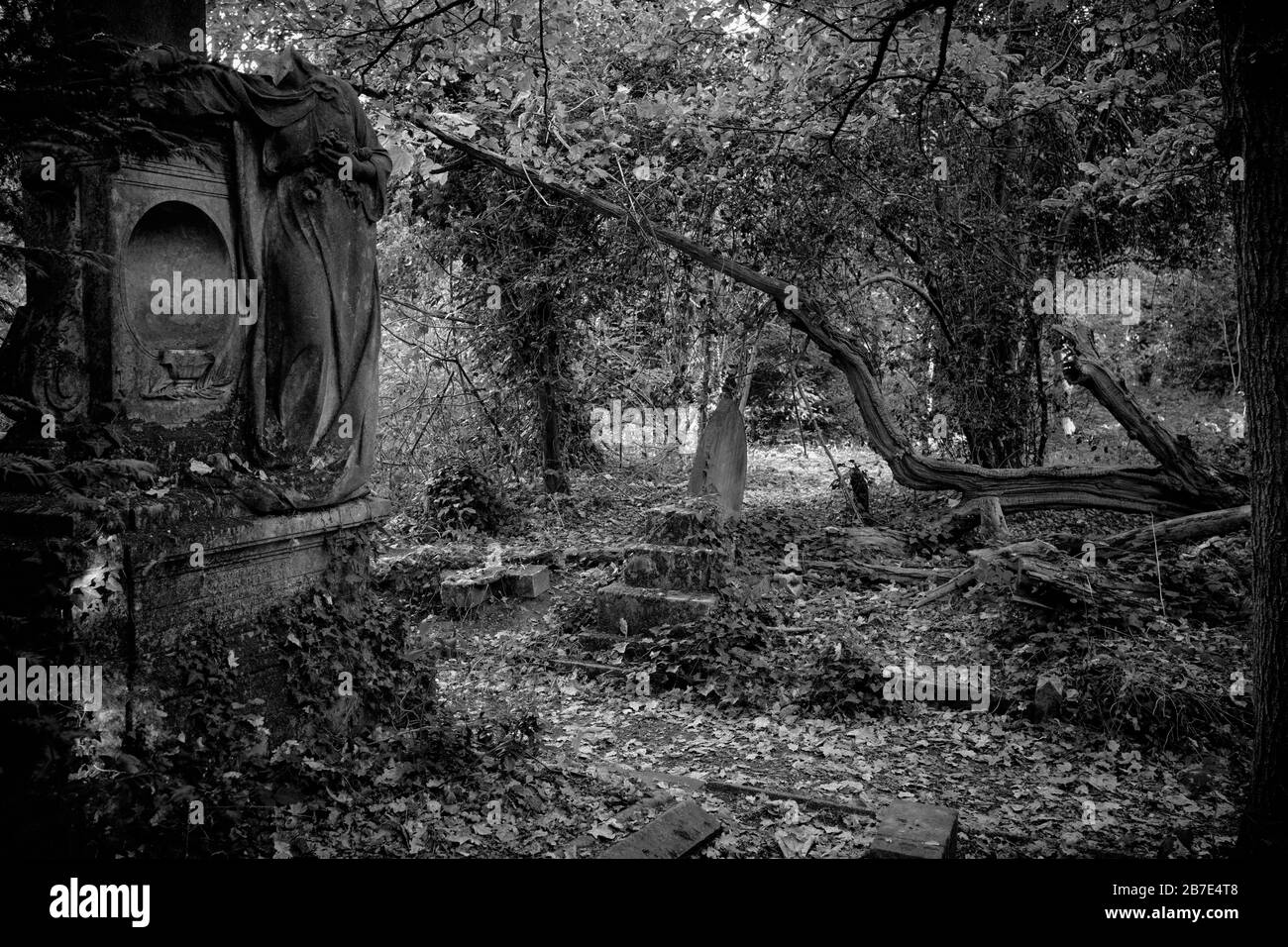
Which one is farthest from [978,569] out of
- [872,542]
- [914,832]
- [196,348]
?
[196,348]

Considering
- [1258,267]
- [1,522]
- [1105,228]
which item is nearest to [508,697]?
[1,522]

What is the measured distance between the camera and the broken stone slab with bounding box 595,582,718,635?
762cm

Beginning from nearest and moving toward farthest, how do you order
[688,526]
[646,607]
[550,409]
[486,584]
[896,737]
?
[896,737], [646,607], [688,526], [486,584], [550,409]

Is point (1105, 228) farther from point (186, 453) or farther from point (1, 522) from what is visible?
point (1, 522)

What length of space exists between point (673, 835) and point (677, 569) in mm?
3747

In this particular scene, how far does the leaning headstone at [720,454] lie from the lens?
10.1 m

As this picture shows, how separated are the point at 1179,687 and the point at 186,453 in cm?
621

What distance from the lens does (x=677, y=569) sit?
7.98 meters

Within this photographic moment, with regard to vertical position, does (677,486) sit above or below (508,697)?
above

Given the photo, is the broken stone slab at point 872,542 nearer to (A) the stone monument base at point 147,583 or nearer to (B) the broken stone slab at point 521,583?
(B) the broken stone slab at point 521,583

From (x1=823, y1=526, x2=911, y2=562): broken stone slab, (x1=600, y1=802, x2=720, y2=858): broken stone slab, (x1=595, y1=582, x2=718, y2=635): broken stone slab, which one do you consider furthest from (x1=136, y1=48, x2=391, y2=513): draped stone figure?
(x1=823, y1=526, x2=911, y2=562): broken stone slab

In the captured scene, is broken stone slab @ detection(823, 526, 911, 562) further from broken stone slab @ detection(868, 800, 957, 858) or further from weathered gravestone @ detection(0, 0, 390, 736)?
weathered gravestone @ detection(0, 0, 390, 736)

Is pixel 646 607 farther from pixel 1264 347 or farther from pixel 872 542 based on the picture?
pixel 1264 347

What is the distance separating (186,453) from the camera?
16.0ft
